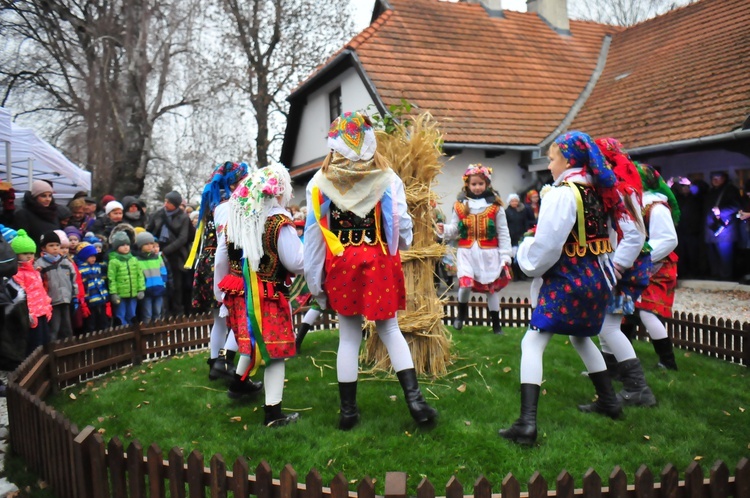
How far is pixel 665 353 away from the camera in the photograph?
18.9ft

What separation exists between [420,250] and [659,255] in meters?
2.03

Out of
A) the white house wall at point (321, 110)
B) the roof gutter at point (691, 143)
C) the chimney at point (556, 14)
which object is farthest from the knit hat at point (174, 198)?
the chimney at point (556, 14)

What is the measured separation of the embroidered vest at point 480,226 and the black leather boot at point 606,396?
3.32 meters

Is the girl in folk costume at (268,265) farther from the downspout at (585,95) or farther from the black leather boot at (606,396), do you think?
the downspout at (585,95)

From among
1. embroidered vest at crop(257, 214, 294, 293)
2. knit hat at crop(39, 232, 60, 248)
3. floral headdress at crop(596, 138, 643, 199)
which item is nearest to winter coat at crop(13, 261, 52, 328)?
knit hat at crop(39, 232, 60, 248)

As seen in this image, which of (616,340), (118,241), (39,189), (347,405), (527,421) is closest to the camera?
(527,421)

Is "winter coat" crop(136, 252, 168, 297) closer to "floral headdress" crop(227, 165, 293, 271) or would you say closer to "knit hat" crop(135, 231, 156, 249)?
"knit hat" crop(135, 231, 156, 249)

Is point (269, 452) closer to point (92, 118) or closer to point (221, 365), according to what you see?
point (221, 365)

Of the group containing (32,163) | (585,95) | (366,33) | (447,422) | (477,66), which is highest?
(366,33)

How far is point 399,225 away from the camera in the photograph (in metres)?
4.34

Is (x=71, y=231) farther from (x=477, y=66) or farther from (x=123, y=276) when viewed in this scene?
(x=477, y=66)

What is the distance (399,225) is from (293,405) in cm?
170

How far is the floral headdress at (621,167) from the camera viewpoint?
420 centimetres

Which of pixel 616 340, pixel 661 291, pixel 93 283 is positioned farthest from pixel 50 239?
pixel 661 291
